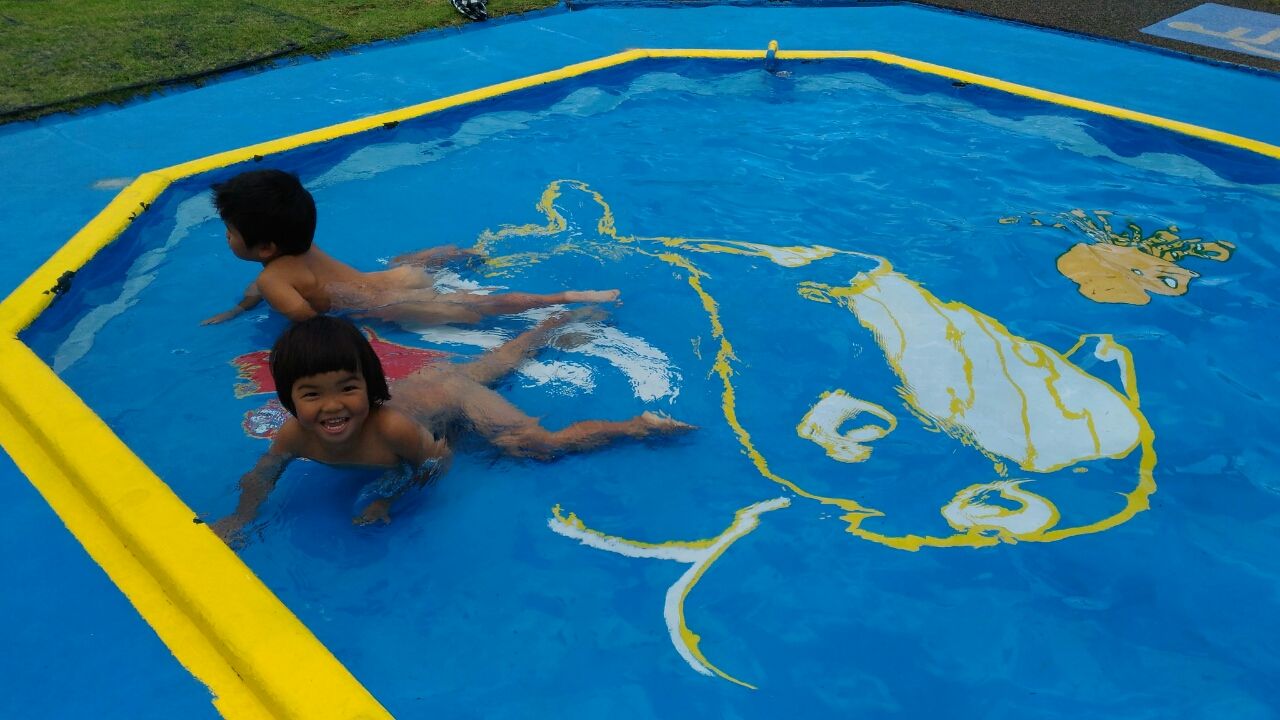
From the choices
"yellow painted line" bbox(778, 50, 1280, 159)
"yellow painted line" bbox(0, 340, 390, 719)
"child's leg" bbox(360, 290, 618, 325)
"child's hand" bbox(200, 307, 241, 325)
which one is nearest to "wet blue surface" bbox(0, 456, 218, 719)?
"yellow painted line" bbox(0, 340, 390, 719)

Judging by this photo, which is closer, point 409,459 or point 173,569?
point 173,569

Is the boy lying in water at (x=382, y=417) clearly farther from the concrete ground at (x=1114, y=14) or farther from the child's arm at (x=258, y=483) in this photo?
the concrete ground at (x=1114, y=14)

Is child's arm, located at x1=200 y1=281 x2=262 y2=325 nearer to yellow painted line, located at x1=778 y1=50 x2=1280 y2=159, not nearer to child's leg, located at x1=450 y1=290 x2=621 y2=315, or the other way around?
child's leg, located at x1=450 y1=290 x2=621 y2=315

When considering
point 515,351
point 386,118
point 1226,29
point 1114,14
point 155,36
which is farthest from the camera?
point 1114,14

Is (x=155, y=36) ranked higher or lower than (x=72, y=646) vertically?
higher

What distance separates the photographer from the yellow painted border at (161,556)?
7.63ft

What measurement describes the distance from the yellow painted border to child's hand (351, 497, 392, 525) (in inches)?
17.4

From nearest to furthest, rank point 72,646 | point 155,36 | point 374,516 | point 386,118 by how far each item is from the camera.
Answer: point 72,646 → point 374,516 → point 386,118 → point 155,36

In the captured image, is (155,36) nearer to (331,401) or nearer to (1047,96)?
(331,401)

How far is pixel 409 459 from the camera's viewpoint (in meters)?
3.05

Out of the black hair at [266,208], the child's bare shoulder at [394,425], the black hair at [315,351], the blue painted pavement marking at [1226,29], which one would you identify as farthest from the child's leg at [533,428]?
the blue painted pavement marking at [1226,29]

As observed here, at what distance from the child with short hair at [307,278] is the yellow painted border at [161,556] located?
31.1 inches

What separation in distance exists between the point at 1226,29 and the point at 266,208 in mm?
8337

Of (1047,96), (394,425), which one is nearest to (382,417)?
(394,425)
